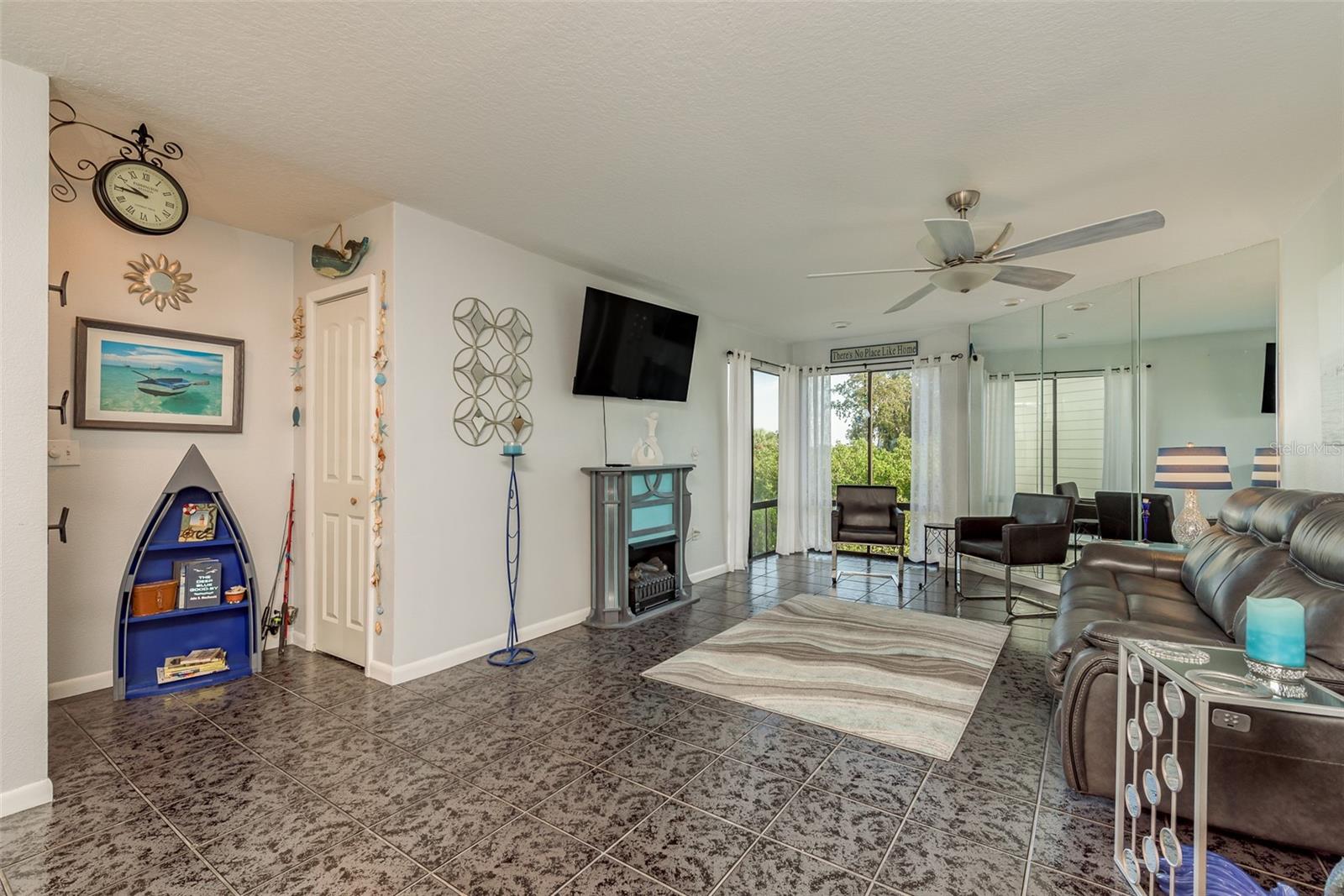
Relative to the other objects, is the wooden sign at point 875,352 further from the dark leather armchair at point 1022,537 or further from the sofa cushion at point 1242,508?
the sofa cushion at point 1242,508

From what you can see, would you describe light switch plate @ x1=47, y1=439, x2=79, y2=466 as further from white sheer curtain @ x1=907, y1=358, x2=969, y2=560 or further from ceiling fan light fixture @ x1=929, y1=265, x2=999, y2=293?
white sheer curtain @ x1=907, y1=358, x2=969, y2=560

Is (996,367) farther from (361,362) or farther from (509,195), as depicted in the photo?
(361,362)

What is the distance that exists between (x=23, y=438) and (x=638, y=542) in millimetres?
3222

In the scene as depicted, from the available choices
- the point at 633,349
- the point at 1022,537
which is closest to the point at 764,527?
the point at 1022,537

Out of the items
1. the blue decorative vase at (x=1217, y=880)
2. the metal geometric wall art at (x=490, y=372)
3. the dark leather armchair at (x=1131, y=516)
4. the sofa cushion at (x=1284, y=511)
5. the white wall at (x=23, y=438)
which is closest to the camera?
the blue decorative vase at (x=1217, y=880)

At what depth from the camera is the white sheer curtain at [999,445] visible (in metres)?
5.52

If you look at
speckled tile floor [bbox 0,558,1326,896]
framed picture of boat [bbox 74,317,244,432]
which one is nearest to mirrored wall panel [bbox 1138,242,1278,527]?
speckled tile floor [bbox 0,558,1326,896]

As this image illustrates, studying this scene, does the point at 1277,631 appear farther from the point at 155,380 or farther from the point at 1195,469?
the point at 155,380

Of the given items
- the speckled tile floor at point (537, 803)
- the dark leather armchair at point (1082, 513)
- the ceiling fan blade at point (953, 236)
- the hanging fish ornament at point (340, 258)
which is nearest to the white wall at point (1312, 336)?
the dark leather armchair at point (1082, 513)

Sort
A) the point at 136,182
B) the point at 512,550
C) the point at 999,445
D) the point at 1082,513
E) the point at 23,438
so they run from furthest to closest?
1. the point at 999,445
2. the point at 1082,513
3. the point at 512,550
4. the point at 136,182
5. the point at 23,438

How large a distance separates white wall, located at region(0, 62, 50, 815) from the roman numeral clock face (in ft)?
0.81

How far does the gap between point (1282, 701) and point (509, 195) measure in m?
3.34

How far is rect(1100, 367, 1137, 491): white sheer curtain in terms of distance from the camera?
448 cm

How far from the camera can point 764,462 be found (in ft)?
22.0
